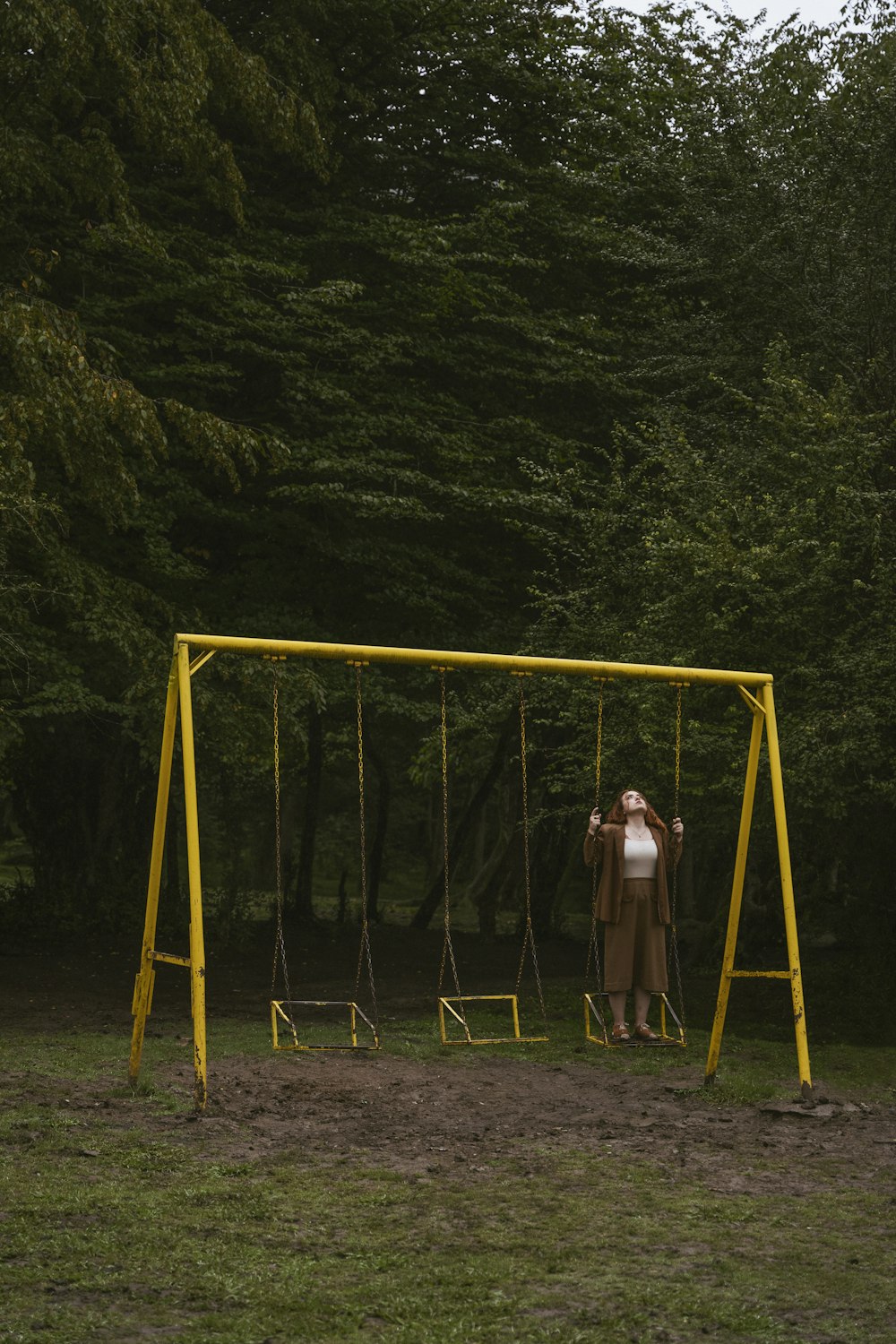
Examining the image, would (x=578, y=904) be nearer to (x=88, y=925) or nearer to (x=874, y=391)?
(x=88, y=925)

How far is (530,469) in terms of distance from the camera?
17.6 metres

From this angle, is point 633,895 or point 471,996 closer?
point 633,895

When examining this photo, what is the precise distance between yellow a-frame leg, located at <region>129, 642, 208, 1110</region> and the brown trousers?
3.11m

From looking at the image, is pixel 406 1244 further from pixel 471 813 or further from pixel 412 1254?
pixel 471 813

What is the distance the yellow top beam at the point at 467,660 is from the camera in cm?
931

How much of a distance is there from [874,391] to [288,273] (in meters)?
6.23

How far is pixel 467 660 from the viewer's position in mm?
9969

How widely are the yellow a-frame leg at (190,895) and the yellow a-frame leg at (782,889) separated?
316 cm

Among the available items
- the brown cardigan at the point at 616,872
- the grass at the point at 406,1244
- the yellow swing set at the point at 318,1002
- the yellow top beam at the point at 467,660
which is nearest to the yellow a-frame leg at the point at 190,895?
the yellow top beam at the point at 467,660

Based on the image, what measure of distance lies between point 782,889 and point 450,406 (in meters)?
10.1

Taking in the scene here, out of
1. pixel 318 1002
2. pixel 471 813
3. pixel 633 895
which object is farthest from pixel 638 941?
pixel 471 813

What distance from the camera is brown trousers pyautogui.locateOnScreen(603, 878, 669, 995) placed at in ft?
36.3

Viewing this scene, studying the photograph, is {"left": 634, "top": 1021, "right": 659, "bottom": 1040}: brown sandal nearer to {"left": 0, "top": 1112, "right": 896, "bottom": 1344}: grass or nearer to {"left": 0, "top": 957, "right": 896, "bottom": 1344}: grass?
{"left": 0, "top": 957, "right": 896, "bottom": 1344}: grass

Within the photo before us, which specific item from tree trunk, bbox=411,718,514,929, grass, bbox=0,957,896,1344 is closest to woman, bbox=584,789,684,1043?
grass, bbox=0,957,896,1344
